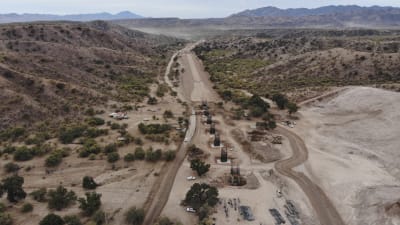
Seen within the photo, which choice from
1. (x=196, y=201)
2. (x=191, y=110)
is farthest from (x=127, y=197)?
(x=191, y=110)

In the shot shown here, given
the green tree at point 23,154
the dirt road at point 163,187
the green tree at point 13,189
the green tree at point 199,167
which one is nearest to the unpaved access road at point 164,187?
the dirt road at point 163,187

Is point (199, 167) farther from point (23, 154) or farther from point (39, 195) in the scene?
point (23, 154)

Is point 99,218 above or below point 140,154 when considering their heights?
below

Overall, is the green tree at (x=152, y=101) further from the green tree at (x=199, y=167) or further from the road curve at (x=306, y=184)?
the green tree at (x=199, y=167)

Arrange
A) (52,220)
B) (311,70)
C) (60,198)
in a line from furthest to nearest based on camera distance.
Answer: (311,70) → (60,198) → (52,220)

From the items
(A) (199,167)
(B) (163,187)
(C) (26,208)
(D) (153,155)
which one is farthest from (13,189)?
(A) (199,167)

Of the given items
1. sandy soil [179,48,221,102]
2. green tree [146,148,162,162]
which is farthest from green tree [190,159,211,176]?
sandy soil [179,48,221,102]

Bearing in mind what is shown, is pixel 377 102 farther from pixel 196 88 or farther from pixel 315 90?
pixel 196 88
